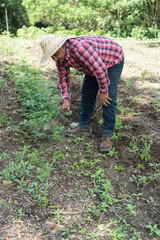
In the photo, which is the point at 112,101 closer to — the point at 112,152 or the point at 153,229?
the point at 112,152

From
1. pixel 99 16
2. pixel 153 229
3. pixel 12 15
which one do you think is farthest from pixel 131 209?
pixel 12 15

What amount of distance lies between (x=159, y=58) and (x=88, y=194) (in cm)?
578

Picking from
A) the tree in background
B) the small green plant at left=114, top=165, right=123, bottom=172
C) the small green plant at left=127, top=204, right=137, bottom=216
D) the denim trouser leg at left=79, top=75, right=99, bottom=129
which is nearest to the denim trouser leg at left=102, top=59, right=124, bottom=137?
the denim trouser leg at left=79, top=75, right=99, bottom=129

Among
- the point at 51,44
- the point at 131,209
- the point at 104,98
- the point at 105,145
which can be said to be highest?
the point at 51,44

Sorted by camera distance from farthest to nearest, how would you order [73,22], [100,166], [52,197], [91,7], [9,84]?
1. [73,22]
2. [91,7]
3. [9,84]
4. [100,166]
5. [52,197]

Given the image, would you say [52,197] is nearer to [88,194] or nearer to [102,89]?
[88,194]

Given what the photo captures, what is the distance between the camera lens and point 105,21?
1488 centimetres

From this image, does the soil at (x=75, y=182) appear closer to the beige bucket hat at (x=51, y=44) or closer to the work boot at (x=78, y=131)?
the work boot at (x=78, y=131)

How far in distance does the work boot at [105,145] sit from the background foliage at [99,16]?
11.1m

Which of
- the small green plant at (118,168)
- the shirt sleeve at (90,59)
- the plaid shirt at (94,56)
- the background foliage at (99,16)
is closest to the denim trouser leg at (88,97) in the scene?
the plaid shirt at (94,56)

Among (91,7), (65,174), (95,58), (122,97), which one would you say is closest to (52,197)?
(65,174)

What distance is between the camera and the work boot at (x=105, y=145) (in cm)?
280

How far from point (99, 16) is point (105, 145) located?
13919 mm

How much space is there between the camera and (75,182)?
2.35 m
